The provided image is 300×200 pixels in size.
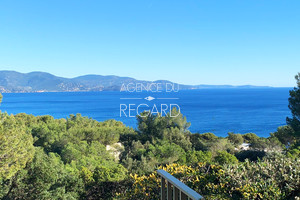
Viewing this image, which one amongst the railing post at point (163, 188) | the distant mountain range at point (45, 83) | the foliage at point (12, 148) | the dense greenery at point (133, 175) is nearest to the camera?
the railing post at point (163, 188)

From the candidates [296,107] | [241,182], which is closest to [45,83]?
[296,107]

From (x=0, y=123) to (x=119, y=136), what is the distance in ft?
43.9

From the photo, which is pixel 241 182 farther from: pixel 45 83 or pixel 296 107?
pixel 45 83

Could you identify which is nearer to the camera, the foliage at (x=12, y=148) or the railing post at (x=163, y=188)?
the railing post at (x=163, y=188)

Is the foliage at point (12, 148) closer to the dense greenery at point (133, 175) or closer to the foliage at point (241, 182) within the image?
the dense greenery at point (133, 175)

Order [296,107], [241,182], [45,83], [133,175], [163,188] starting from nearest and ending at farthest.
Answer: [163,188] < [241,182] < [133,175] < [296,107] < [45,83]

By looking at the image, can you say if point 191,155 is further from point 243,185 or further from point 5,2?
point 5,2

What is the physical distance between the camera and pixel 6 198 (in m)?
4.81

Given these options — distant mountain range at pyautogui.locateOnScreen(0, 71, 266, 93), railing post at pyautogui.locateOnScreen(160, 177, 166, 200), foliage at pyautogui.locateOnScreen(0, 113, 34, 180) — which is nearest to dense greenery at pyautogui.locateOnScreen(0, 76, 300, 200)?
foliage at pyautogui.locateOnScreen(0, 113, 34, 180)

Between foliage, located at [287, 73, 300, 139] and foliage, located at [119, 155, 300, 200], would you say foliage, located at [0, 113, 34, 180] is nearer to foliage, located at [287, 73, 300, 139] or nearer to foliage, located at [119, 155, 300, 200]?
foliage, located at [119, 155, 300, 200]

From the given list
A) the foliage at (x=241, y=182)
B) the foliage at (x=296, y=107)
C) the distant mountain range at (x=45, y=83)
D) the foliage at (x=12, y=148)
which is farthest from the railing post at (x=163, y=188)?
the distant mountain range at (x=45, y=83)

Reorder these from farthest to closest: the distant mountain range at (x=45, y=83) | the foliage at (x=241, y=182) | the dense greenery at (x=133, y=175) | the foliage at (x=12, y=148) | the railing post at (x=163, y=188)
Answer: the distant mountain range at (x=45, y=83)
the foliage at (x=12, y=148)
the dense greenery at (x=133, y=175)
the foliage at (x=241, y=182)
the railing post at (x=163, y=188)

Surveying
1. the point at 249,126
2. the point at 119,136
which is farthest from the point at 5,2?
the point at 249,126

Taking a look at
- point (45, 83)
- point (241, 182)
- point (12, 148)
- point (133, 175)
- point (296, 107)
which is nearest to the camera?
point (241, 182)
